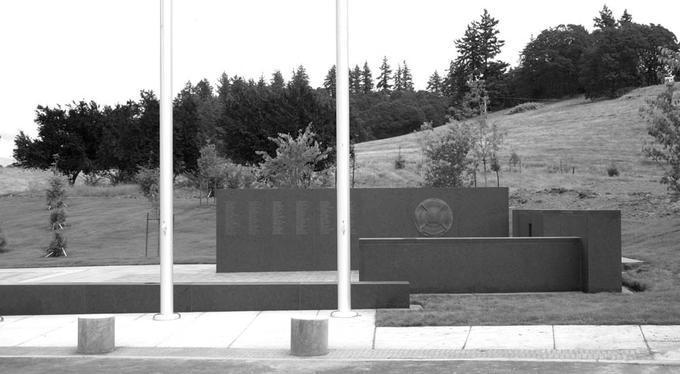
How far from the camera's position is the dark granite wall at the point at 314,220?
78.9ft

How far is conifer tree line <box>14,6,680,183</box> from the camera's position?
6956 cm

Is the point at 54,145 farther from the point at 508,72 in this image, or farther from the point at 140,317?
the point at 508,72

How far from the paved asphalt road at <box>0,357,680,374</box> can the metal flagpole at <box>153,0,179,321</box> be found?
3508mm

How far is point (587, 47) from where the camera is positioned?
146000mm

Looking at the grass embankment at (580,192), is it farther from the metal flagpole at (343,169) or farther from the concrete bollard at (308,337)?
the concrete bollard at (308,337)

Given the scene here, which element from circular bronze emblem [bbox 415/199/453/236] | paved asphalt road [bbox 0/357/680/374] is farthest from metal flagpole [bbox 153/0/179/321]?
circular bronze emblem [bbox 415/199/453/236]

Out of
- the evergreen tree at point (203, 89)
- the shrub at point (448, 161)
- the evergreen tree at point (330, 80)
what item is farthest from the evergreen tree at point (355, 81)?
the shrub at point (448, 161)

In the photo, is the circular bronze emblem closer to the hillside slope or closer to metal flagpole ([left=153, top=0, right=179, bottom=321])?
metal flagpole ([left=153, top=0, right=179, bottom=321])

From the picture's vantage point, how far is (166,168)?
14828mm

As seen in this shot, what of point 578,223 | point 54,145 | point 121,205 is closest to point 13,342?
point 578,223

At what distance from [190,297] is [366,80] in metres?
162

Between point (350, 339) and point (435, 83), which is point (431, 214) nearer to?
point (350, 339)

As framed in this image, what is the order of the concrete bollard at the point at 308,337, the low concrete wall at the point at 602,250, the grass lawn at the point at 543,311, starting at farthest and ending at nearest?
1. the low concrete wall at the point at 602,250
2. the grass lawn at the point at 543,311
3. the concrete bollard at the point at 308,337

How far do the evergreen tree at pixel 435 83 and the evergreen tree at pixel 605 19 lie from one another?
3578 centimetres
